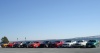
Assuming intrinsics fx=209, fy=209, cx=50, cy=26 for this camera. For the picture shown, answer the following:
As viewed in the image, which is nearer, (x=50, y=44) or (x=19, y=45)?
(x=50, y=44)

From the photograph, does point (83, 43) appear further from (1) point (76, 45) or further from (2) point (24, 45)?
(2) point (24, 45)

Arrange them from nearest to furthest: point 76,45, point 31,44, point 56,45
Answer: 1. point 76,45
2. point 56,45
3. point 31,44

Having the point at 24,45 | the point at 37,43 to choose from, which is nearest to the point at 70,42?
the point at 37,43

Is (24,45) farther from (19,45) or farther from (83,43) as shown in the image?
(83,43)

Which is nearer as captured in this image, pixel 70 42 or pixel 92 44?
pixel 92 44

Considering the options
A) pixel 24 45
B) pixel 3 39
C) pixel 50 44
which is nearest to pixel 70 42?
pixel 50 44

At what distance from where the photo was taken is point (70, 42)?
39.3 meters

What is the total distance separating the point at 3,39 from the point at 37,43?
3885cm

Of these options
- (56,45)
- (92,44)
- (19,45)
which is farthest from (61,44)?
(19,45)

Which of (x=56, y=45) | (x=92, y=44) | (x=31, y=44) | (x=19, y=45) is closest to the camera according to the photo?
(x=92, y=44)

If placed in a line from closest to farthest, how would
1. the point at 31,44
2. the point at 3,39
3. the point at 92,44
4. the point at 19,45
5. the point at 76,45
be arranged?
the point at 92,44 < the point at 76,45 < the point at 31,44 < the point at 19,45 < the point at 3,39

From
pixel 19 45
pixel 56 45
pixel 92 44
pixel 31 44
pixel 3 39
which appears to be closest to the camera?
pixel 92 44

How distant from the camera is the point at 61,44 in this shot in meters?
40.7

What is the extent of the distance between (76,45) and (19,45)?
14.8 meters
